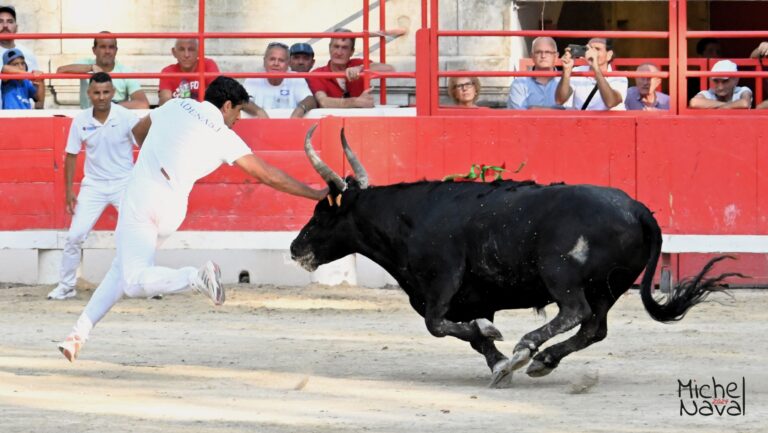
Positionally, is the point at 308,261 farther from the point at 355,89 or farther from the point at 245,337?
the point at 355,89

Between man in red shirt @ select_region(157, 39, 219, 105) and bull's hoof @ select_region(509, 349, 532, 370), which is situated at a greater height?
man in red shirt @ select_region(157, 39, 219, 105)

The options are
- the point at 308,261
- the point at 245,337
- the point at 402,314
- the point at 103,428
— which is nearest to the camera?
the point at 103,428

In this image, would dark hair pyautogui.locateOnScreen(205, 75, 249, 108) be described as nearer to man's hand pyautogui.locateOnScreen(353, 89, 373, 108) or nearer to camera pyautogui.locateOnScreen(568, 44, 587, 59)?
man's hand pyautogui.locateOnScreen(353, 89, 373, 108)

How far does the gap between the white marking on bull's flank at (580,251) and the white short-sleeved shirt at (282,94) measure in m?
5.73

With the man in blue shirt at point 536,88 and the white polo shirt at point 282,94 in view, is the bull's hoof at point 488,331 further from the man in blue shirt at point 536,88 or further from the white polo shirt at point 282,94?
the white polo shirt at point 282,94

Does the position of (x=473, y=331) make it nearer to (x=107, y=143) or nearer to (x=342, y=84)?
(x=107, y=143)

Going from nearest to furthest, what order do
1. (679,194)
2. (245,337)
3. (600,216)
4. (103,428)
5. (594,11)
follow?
(103,428) < (600,216) < (245,337) < (679,194) < (594,11)

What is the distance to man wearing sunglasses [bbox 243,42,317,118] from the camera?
12977mm

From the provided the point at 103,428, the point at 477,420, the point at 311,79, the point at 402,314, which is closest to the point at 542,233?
the point at 477,420

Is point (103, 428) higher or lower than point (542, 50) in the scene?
lower

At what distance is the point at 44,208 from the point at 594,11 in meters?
6.52

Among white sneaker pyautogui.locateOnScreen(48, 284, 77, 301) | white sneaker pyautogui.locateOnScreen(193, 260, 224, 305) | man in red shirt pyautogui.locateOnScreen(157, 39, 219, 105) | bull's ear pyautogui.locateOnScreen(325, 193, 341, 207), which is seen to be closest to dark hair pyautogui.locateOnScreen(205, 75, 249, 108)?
bull's ear pyautogui.locateOnScreen(325, 193, 341, 207)

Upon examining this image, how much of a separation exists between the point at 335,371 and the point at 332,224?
0.72m

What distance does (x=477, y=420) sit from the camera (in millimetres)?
6820
